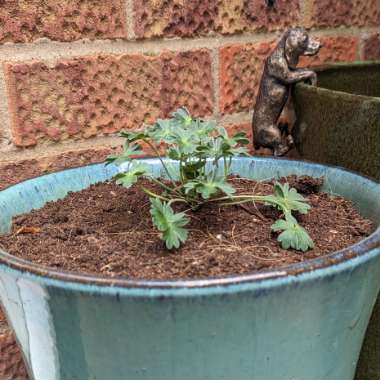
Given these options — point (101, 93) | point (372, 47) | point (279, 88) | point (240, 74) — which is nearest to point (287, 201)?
point (279, 88)

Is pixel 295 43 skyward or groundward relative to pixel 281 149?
skyward

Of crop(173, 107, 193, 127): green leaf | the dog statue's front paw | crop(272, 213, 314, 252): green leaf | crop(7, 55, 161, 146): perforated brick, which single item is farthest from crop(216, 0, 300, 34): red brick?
crop(272, 213, 314, 252): green leaf

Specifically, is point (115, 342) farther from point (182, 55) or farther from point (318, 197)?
point (182, 55)

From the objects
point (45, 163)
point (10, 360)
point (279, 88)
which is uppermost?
point (279, 88)

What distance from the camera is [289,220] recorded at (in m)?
0.55

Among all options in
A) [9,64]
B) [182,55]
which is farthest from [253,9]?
[9,64]

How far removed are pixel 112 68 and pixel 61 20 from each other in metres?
→ 0.11

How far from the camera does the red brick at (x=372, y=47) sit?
132 cm

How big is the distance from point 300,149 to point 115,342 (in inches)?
18.8

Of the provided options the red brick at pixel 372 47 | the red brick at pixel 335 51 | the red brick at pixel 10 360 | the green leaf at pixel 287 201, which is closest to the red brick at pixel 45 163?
the red brick at pixel 10 360

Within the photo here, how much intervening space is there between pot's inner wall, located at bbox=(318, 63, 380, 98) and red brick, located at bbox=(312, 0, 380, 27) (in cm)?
24

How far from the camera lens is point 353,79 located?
975mm

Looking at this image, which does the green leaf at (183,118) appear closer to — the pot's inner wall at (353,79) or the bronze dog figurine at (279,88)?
the bronze dog figurine at (279,88)

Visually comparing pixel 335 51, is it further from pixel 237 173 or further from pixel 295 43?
pixel 237 173
